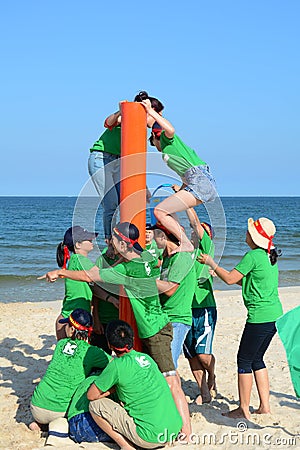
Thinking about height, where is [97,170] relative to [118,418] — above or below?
above

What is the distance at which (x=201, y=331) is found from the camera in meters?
6.41

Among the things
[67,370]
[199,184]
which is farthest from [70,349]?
[199,184]

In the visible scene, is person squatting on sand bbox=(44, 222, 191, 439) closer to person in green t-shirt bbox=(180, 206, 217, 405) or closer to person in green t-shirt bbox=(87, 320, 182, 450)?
person in green t-shirt bbox=(87, 320, 182, 450)

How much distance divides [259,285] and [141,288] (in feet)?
3.76

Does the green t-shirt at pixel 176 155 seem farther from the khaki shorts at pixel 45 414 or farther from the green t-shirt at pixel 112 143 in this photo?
the khaki shorts at pixel 45 414

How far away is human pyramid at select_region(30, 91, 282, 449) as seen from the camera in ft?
16.9

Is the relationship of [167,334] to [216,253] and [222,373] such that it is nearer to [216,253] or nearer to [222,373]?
[216,253]

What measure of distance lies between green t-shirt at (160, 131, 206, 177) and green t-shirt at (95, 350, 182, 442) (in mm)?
1570

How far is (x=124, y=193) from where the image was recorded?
5.44 meters

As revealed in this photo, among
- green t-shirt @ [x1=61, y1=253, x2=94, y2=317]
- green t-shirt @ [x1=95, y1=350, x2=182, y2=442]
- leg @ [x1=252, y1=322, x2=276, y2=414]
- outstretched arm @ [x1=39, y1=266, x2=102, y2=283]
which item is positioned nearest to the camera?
green t-shirt @ [x1=95, y1=350, x2=182, y2=442]

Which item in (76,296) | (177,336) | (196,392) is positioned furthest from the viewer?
(196,392)

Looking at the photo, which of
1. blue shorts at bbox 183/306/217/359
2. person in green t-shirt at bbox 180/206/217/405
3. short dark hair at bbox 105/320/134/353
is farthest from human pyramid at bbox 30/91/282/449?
blue shorts at bbox 183/306/217/359

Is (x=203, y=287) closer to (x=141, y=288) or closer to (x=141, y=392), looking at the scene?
(x=141, y=288)

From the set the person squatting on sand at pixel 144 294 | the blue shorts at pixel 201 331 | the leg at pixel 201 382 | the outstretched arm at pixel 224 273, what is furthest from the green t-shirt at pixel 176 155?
the leg at pixel 201 382
